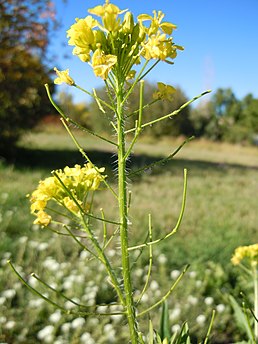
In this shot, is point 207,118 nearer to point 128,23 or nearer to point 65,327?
point 65,327

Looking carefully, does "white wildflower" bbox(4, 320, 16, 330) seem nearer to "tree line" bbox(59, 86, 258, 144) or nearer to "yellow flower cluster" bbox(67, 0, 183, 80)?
"yellow flower cluster" bbox(67, 0, 183, 80)

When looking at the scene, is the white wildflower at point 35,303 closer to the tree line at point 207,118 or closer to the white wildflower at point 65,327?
the white wildflower at point 65,327

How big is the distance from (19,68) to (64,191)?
614 centimetres

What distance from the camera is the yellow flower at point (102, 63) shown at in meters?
0.81

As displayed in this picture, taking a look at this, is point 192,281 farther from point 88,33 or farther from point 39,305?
point 88,33

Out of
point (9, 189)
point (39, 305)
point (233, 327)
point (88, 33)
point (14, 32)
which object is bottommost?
point (233, 327)

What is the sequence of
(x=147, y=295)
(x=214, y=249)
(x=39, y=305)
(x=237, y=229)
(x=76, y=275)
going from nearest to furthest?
(x=39, y=305)
(x=147, y=295)
(x=76, y=275)
(x=214, y=249)
(x=237, y=229)

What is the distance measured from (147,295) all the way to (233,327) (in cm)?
50

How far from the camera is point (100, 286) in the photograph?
264 cm

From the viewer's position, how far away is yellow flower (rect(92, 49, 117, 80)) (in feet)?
2.66

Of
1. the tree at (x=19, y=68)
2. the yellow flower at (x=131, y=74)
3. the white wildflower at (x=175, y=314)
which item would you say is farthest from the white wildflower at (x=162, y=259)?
the tree at (x=19, y=68)

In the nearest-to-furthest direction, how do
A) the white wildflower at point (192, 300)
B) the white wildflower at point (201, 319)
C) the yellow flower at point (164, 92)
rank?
the yellow flower at point (164, 92) → the white wildflower at point (201, 319) → the white wildflower at point (192, 300)

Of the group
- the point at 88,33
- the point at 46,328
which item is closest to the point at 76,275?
the point at 46,328

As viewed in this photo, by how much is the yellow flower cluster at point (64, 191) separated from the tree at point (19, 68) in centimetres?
578
